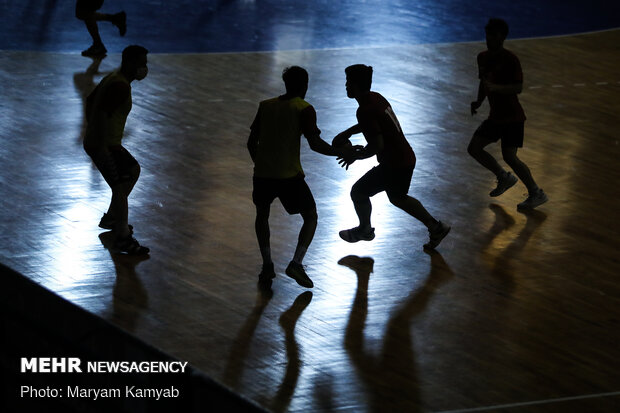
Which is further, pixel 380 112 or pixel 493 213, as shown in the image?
pixel 493 213

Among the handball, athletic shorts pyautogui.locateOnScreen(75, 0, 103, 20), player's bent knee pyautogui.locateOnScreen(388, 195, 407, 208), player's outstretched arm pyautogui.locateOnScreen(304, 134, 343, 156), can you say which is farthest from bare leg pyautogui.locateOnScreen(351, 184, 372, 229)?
athletic shorts pyautogui.locateOnScreen(75, 0, 103, 20)

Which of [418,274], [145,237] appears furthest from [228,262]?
[418,274]

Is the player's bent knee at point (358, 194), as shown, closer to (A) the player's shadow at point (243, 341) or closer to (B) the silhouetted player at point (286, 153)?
(B) the silhouetted player at point (286, 153)

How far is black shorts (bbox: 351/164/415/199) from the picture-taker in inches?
388

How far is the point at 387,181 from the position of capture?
32.6 feet

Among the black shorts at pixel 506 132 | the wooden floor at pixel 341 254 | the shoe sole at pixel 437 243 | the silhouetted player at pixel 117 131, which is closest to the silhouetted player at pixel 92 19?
the wooden floor at pixel 341 254

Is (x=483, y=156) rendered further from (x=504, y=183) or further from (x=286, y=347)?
(x=286, y=347)

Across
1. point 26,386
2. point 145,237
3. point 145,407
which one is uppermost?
point 145,407

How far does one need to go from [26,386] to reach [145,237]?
481 centimetres

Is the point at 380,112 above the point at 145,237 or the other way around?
above

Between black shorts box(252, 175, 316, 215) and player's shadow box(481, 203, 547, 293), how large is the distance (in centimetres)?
183

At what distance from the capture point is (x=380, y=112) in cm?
955

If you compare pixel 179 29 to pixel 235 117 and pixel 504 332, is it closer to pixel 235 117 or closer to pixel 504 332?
pixel 235 117

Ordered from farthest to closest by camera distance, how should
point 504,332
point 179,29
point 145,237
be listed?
point 179,29 → point 145,237 → point 504,332
